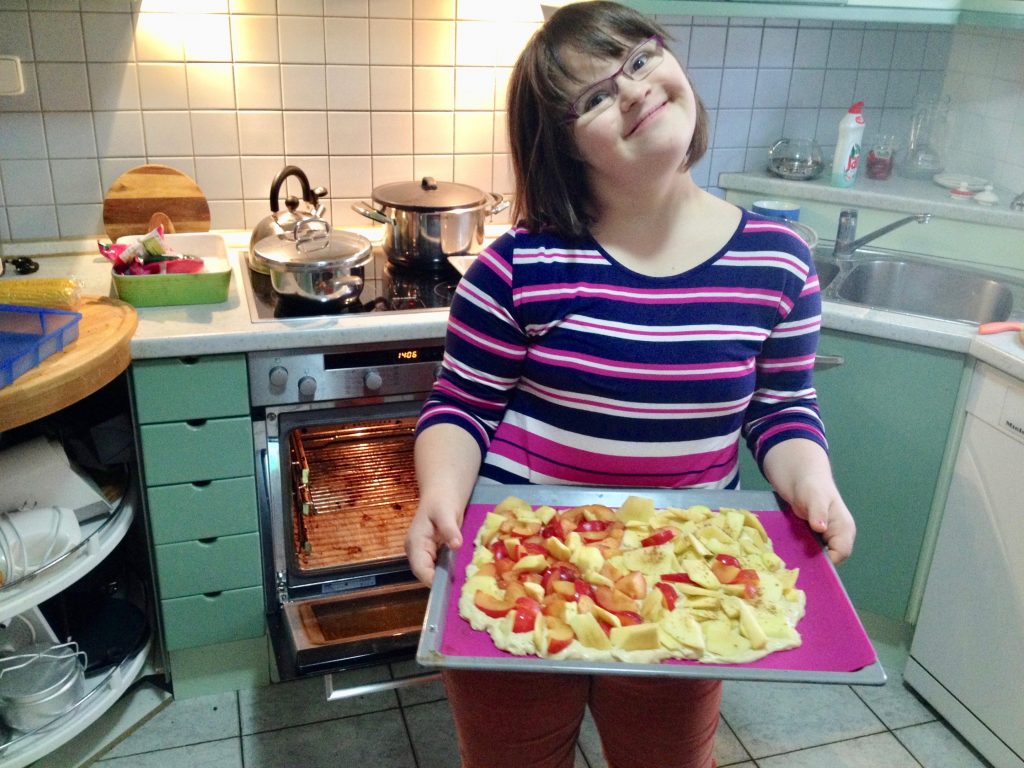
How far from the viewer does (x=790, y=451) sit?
1.21m

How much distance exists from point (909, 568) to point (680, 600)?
1.07m

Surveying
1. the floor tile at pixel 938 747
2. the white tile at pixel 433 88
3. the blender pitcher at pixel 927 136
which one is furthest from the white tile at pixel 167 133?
the floor tile at pixel 938 747

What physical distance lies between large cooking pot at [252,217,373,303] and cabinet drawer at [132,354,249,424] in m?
0.17

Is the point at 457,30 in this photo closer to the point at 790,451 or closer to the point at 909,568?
the point at 790,451

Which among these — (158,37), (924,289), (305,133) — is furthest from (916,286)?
(158,37)

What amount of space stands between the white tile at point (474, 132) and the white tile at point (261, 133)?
42 cm

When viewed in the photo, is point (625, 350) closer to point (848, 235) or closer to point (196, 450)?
point (196, 450)

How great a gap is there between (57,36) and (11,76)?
13 cm

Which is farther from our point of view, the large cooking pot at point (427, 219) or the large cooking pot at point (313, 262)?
the large cooking pot at point (427, 219)

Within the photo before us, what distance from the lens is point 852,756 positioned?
73.4 inches

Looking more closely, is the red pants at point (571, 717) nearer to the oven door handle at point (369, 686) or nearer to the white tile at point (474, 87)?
the oven door handle at point (369, 686)

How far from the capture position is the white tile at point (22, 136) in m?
1.96

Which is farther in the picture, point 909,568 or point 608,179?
point 909,568

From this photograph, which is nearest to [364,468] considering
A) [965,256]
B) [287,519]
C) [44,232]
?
[287,519]
